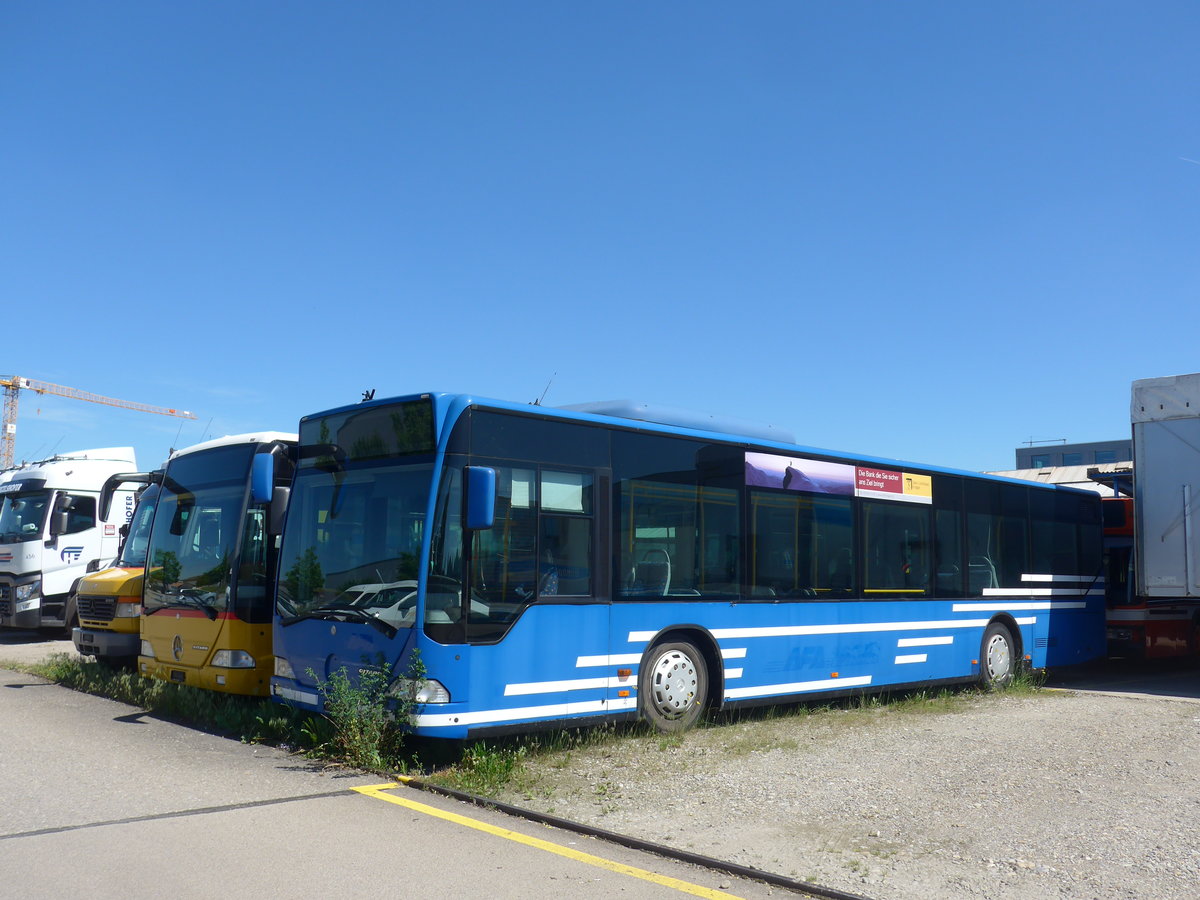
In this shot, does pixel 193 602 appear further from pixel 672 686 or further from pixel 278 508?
pixel 672 686

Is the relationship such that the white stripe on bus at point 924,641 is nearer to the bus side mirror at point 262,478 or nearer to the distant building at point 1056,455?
the bus side mirror at point 262,478

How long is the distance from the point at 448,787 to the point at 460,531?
6.25ft

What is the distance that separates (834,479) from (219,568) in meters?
6.79

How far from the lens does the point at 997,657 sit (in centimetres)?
1476

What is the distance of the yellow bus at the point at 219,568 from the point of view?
34.7 ft

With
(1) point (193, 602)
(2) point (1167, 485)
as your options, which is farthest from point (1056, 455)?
(1) point (193, 602)

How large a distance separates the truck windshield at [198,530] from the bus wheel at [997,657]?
31.8ft

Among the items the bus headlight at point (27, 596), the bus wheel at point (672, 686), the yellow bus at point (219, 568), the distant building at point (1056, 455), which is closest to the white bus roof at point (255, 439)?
the yellow bus at point (219, 568)

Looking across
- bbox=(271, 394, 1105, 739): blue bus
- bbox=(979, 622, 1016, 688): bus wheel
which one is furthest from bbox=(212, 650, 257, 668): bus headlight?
bbox=(979, 622, 1016, 688): bus wheel

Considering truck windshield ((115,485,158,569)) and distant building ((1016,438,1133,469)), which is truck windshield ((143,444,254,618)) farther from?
distant building ((1016,438,1133,469))

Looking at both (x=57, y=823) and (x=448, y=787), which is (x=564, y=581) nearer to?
(x=448, y=787)

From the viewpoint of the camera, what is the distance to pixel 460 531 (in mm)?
8344

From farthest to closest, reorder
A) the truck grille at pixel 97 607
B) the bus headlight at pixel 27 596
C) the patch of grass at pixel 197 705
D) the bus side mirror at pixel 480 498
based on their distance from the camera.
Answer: the bus headlight at pixel 27 596 → the truck grille at pixel 97 607 → the patch of grass at pixel 197 705 → the bus side mirror at pixel 480 498

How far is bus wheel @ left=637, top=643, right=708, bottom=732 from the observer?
388 inches
